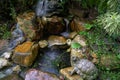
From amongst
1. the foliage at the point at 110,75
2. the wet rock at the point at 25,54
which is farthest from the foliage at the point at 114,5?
the wet rock at the point at 25,54

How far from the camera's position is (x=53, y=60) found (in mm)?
5105

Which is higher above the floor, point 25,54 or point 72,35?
point 72,35

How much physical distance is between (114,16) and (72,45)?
1.30 metres

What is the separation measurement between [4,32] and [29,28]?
71cm

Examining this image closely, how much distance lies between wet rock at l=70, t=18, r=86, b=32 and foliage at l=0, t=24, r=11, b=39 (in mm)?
1624

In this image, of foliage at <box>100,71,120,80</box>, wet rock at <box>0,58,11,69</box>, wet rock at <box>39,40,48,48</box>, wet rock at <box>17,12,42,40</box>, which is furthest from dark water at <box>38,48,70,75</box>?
foliage at <box>100,71,120,80</box>

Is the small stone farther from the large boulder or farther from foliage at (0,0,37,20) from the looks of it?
foliage at (0,0,37,20)

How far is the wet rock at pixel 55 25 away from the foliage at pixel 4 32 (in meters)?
1.00

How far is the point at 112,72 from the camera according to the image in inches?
178

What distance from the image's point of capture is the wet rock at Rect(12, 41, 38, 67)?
496 centimetres

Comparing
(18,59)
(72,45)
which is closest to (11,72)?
(18,59)

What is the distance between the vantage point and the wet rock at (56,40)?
5459mm

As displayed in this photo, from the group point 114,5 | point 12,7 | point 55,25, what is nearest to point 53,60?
point 55,25

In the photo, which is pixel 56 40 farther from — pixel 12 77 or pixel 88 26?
pixel 12 77
